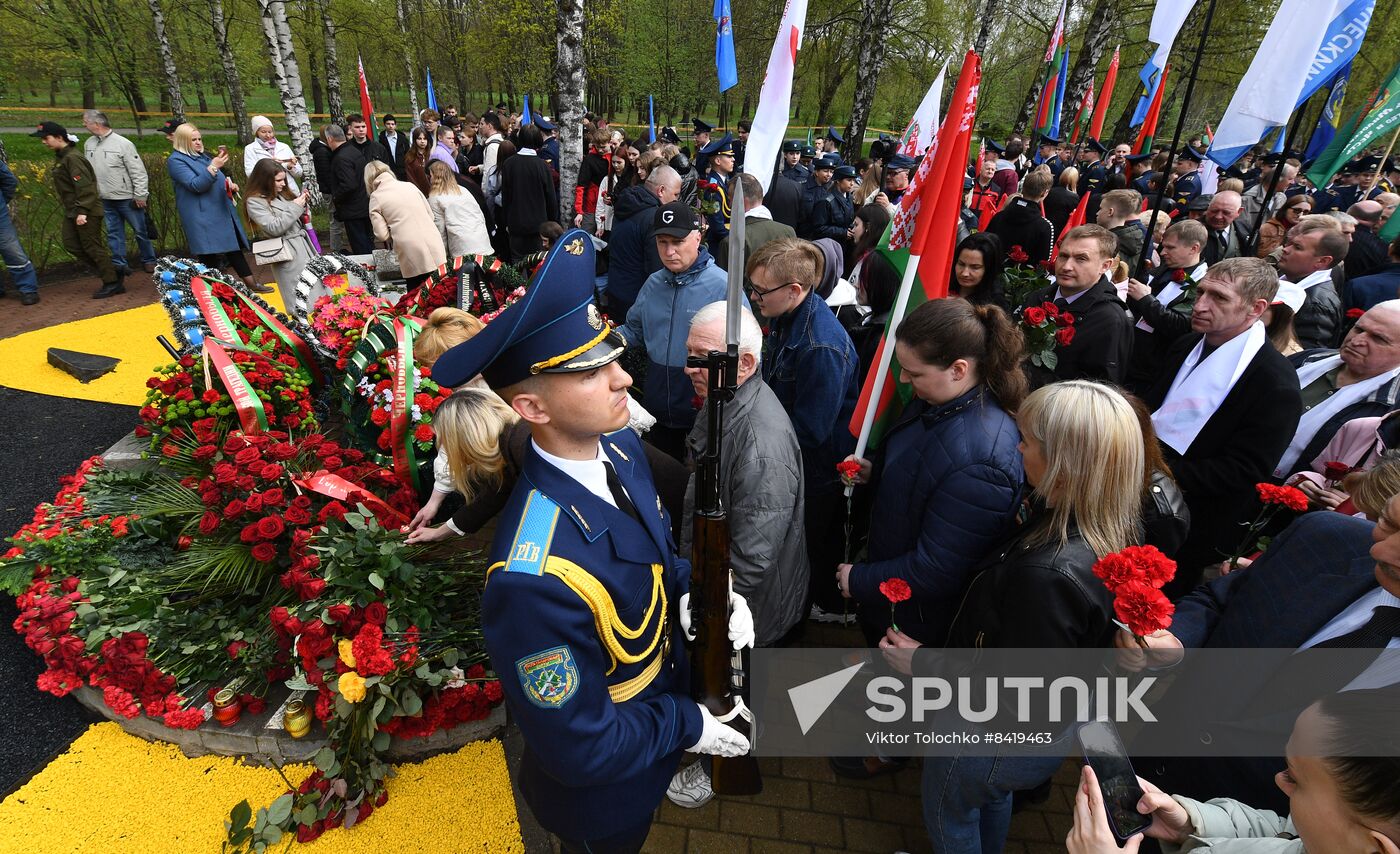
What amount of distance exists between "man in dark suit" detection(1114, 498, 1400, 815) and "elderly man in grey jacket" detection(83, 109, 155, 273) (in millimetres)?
10924

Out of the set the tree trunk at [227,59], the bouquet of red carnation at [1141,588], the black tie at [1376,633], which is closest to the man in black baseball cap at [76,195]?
the tree trunk at [227,59]

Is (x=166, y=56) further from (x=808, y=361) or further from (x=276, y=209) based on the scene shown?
(x=808, y=361)

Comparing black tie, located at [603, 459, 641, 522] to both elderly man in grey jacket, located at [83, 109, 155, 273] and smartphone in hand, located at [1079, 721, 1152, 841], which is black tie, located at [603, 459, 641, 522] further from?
elderly man in grey jacket, located at [83, 109, 155, 273]

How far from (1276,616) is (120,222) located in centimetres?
1248

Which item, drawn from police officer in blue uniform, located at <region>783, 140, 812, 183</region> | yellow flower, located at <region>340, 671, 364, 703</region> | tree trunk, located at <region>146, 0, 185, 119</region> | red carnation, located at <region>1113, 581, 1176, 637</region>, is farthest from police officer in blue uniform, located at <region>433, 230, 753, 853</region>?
tree trunk, located at <region>146, 0, 185, 119</region>

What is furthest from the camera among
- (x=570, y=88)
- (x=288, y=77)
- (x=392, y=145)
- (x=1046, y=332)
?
(x=392, y=145)

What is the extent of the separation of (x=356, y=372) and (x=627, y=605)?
10.7 feet

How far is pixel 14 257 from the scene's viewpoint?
8.32 metres

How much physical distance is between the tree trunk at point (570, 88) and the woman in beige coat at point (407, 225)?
9.82 ft

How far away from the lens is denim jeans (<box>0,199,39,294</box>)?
8.07 meters

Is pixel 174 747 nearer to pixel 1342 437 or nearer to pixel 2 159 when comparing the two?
pixel 1342 437

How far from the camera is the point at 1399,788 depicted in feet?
3.49

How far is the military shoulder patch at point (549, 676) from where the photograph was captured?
1539mm

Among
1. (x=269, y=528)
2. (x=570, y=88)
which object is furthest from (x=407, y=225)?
(x=269, y=528)
